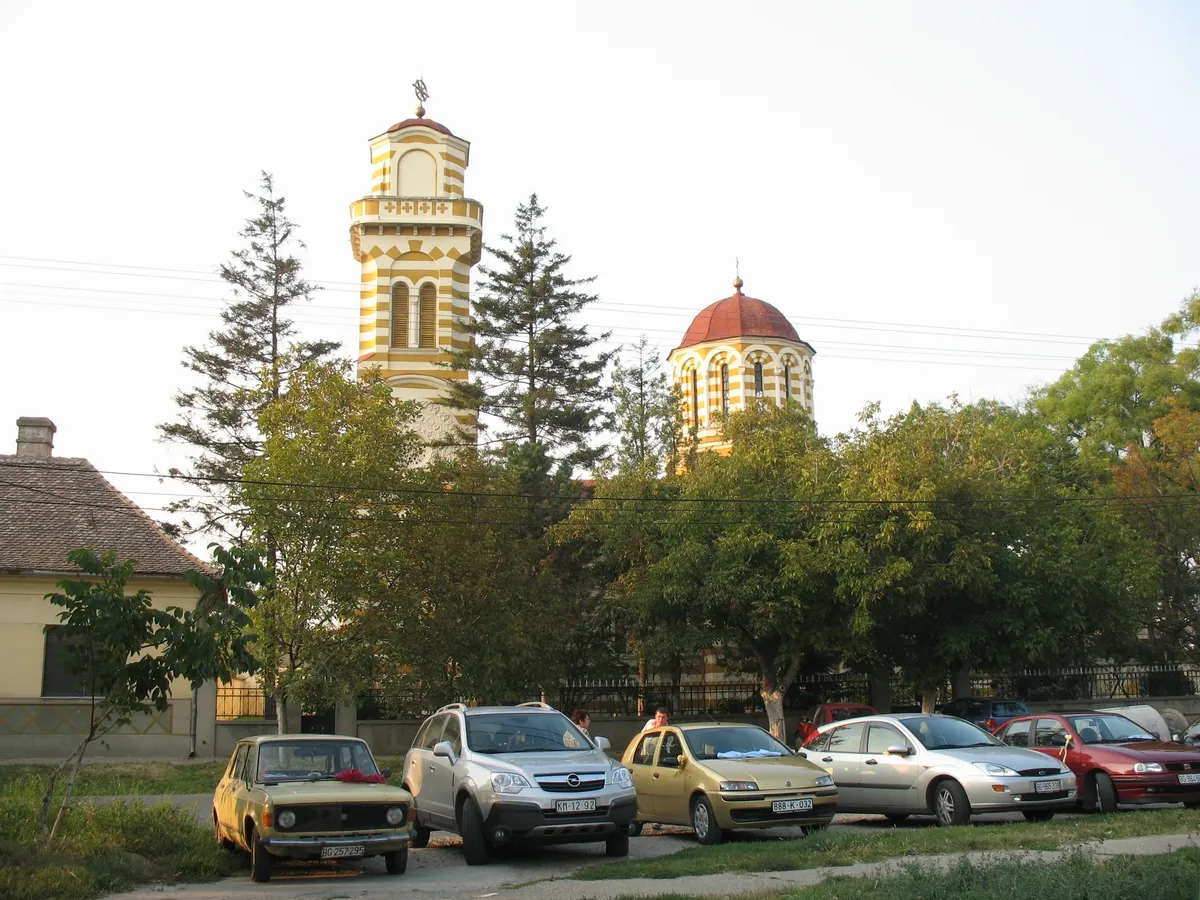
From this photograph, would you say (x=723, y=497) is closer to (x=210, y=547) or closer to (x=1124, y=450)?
(x=210, y=547)

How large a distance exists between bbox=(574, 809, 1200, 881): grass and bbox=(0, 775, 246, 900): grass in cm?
430

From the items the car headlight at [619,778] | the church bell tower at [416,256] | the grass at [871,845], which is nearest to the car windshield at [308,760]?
the car headlight at [619,778]

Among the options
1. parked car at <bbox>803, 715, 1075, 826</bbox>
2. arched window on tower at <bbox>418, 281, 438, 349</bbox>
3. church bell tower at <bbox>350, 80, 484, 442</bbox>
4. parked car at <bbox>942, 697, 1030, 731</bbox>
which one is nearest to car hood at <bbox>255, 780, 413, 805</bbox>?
parked car at <bbox>803, 715, 1075, 826</bbox>

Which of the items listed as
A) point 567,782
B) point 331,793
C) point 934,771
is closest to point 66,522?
point 331,793

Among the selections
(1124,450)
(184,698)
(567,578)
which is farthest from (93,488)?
(1124,450)

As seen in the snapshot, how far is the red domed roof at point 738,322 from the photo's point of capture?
51750 millimetres

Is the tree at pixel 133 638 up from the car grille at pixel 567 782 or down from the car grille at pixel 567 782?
up

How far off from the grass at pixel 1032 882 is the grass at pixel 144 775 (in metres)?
15.4

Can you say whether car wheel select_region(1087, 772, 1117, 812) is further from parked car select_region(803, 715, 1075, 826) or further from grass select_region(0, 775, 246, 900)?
grass select_region(0, 775, 246, 900)

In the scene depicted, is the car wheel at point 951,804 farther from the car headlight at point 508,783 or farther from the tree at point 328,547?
the tree at point 328,547

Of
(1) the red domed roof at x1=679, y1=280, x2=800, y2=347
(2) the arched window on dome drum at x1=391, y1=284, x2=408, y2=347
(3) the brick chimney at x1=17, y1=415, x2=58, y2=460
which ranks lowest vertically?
(3) the brick chimney at x1=17, y1=415, x2=58, y2=460

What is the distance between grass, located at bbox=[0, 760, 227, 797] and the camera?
22641 mm

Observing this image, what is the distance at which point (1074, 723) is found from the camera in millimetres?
17172

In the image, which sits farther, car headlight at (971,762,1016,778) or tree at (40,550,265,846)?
car headlight at (971,762,1016,778)
